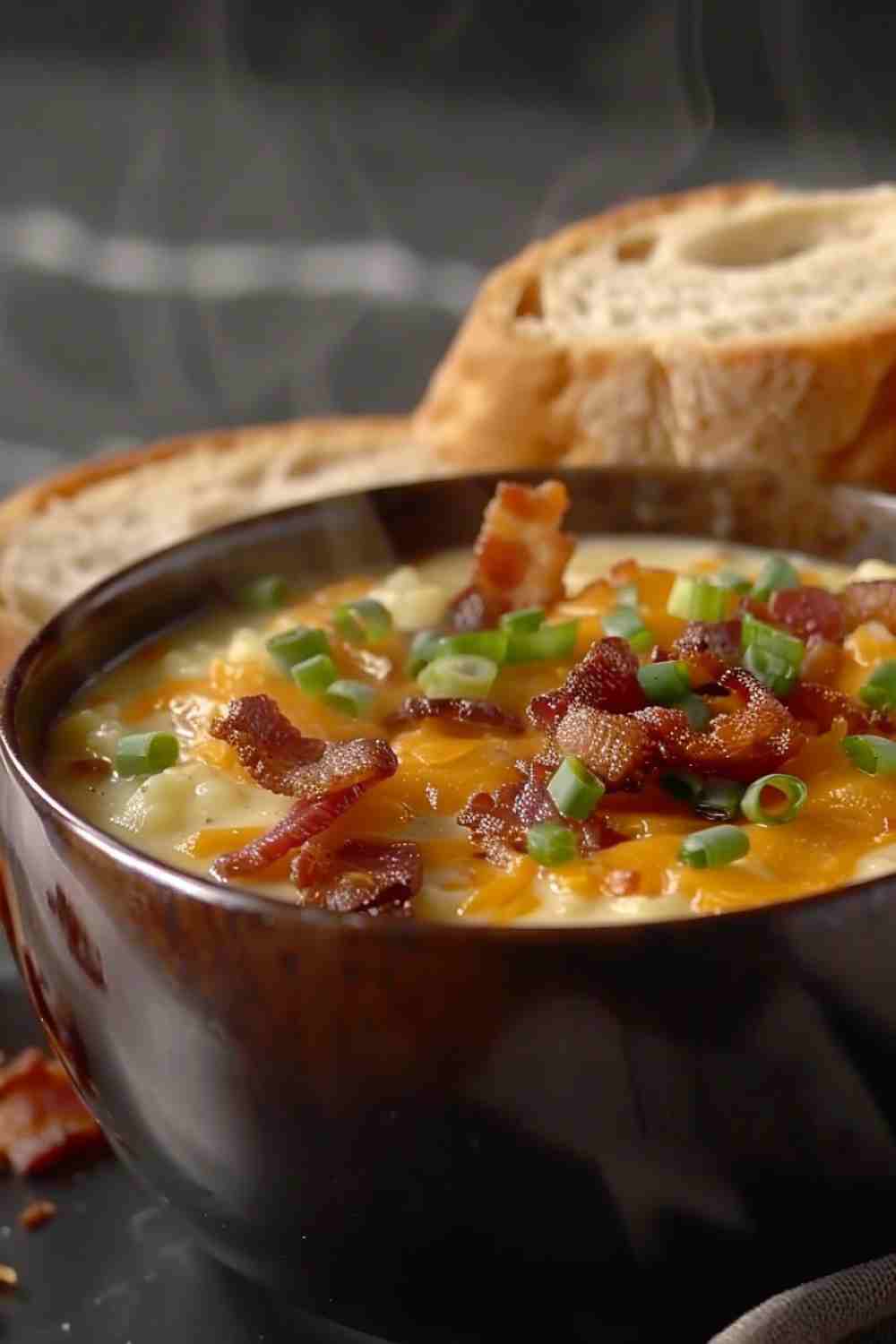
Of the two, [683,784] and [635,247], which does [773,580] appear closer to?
[683,784]

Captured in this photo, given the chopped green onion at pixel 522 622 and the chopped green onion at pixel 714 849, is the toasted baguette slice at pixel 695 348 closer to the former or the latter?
the chopped green onion at pixel 522 622

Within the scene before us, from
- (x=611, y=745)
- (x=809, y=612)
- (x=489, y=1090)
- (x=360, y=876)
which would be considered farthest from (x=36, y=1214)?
(x=809, y=612)

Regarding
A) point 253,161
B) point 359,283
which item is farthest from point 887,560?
point 253,161

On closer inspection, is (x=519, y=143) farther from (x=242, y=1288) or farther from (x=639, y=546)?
(x=242, y=1288)

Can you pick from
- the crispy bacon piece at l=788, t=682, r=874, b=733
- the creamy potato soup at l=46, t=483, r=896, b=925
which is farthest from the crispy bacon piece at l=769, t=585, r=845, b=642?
the crispy bacon piece at l=788, t=682, r=874, b=733

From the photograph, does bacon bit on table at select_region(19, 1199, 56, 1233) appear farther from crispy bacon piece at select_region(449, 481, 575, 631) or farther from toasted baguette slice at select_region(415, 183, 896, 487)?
toasted baguette slice at select_region(415, 183, 896, 487)

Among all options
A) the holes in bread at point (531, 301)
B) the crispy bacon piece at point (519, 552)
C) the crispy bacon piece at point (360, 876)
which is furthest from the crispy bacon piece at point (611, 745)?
the holes in bread at point (531, 301)
